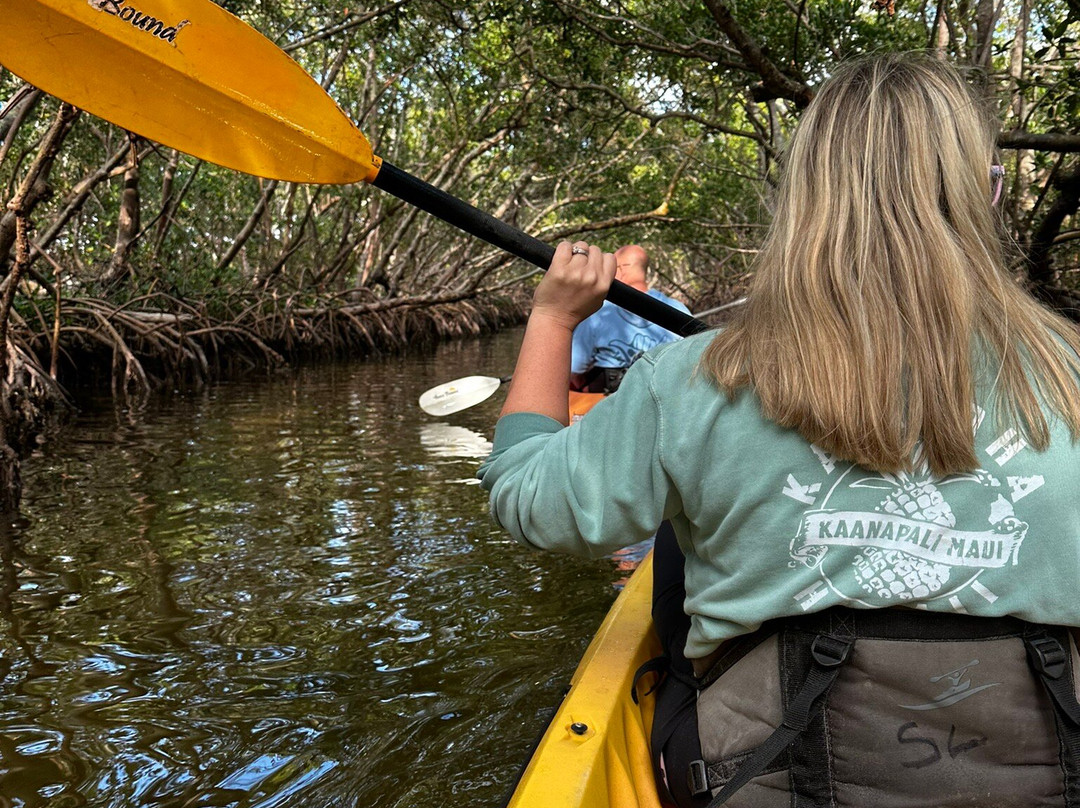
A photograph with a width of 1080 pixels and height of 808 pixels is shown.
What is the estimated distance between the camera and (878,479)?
3.38ft

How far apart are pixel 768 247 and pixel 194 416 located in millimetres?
7025

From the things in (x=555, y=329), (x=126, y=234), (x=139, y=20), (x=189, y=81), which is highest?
(x=126, y=234)

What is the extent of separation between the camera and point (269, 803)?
2025 mm

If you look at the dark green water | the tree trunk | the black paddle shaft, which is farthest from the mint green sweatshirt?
the tree trunk

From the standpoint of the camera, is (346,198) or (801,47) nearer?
(801,47)

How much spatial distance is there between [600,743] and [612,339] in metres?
3.77

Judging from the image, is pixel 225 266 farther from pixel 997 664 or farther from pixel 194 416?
pixel 997 664

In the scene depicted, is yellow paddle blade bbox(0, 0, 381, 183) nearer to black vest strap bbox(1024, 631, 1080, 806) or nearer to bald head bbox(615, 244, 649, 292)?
black vest strap bbox(1024, 631, 1080, 806)

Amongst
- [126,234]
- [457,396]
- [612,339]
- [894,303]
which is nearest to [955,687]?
[894,303]

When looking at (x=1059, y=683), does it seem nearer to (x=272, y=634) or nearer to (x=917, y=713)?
(x=917, y=713)

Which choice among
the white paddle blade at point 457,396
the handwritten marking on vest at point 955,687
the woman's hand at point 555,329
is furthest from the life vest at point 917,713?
the white paddle blade at point 457,396

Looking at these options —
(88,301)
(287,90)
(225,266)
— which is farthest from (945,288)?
(225,266)

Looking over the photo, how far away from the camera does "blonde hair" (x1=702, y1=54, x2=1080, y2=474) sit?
100 cm

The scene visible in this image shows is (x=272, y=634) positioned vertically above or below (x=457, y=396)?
below
